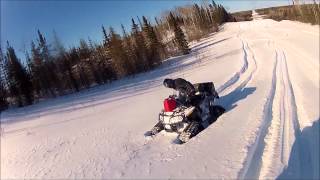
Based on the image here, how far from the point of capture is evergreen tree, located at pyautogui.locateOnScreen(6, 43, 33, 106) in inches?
2147

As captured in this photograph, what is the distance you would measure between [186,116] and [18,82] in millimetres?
48960

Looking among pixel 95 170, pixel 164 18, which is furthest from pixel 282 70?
pixel 164 18

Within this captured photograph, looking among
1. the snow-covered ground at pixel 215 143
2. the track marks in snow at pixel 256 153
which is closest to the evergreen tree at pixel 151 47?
the snow-covered ground at pixel 215 143

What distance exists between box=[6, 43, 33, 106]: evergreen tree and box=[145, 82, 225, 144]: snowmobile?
43382 mm

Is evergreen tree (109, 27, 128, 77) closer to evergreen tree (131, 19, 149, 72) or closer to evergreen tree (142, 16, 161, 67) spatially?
evergreen tree (131, 19, 149, 72)

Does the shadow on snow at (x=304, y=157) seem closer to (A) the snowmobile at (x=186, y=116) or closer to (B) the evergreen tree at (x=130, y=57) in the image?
(A) the snowmobile at (x=186, y=116)

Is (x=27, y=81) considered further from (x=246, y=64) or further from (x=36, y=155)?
(x=36, y=155)

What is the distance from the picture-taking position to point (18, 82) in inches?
2219

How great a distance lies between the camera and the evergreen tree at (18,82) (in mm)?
54531

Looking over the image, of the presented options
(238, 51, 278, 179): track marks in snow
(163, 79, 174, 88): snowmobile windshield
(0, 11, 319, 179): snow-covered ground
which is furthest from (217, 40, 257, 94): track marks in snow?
(238, 51, 278, 179): track marks in snow

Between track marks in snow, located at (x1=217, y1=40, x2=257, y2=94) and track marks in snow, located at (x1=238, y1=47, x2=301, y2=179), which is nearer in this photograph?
track marks in snow, located at (x1=238, y1=47, x2=301, y2=179)

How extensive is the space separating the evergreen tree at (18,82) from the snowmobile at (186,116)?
142 ft

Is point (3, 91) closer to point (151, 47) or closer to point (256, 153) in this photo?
point (151, 47)

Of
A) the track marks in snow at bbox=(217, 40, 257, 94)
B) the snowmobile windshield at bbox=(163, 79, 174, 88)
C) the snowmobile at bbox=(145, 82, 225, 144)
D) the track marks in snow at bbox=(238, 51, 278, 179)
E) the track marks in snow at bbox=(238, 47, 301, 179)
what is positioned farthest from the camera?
the track marks in snow at bbox=(217, 40, 257, 94)
